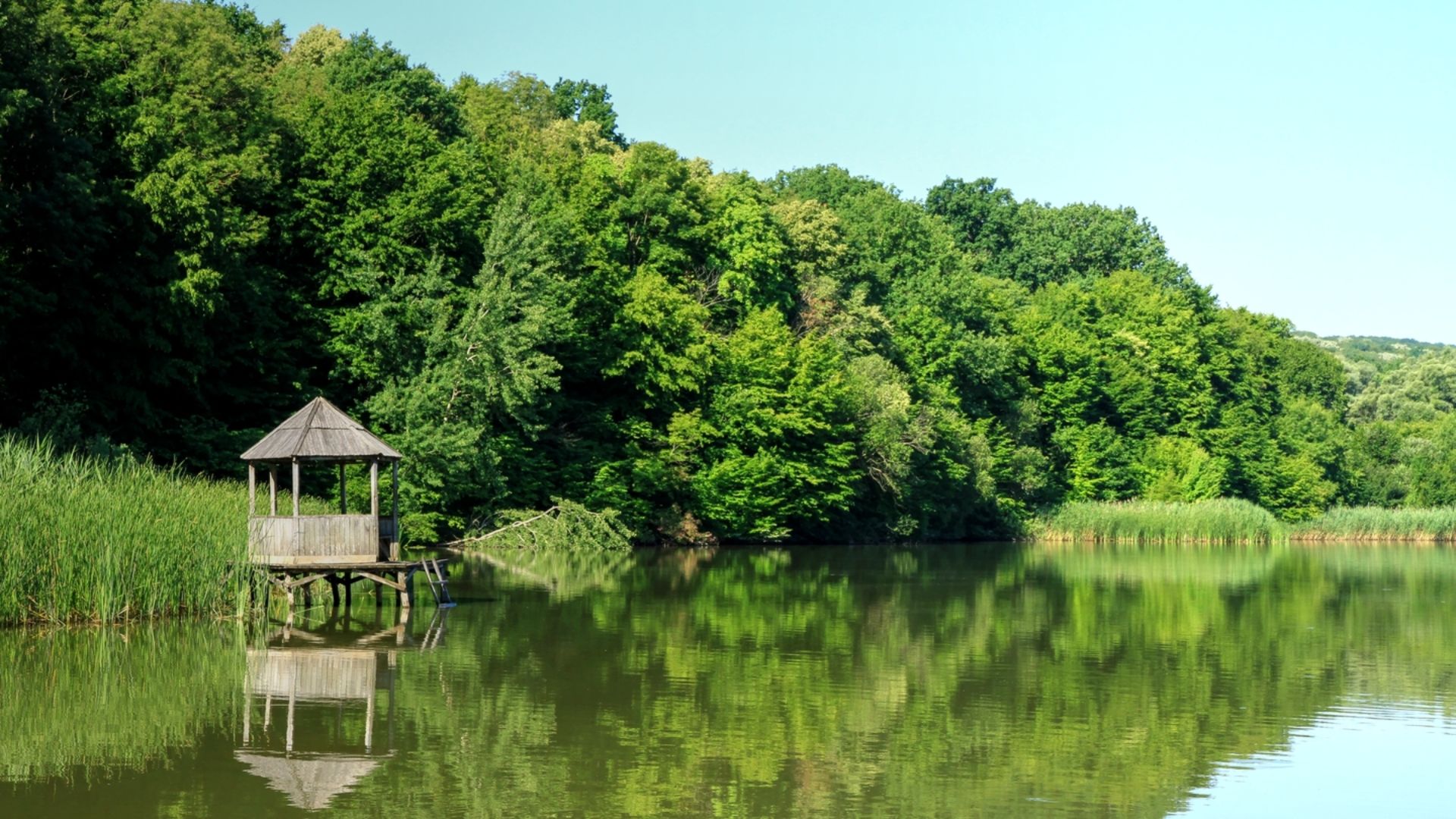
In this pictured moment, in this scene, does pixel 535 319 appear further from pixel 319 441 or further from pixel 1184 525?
pixel 1184 525

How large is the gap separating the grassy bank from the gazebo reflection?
53181 millimetres

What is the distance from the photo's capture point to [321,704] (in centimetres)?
1758

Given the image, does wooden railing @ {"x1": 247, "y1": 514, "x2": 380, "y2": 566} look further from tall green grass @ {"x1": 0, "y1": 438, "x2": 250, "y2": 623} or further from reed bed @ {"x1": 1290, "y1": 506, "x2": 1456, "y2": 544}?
reed bed @ {"x1": 1290, "y1": 506, "x2": 1456, "y2": 544}

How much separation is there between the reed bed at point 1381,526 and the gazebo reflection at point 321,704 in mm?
64942

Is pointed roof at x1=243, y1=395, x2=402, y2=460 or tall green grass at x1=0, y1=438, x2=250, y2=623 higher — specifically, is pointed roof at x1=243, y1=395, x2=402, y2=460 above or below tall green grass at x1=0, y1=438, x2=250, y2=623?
above

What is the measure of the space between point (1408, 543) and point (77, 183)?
6232cm

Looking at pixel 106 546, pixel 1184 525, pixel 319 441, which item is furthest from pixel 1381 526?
pixel 106 546

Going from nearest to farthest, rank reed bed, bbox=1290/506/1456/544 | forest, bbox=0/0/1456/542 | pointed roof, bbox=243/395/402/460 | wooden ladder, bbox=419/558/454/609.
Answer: pointed roof, bbox=243/395/402/460
wooden ladder, bbox=419/558/454/609
forest, bbox=0/0/1456/542
reed bed, bbox=1290/506/1456/544

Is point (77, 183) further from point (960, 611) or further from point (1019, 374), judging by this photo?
point (1019, 374)

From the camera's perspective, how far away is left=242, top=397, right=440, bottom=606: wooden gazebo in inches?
1017

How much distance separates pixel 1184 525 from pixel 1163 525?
2.98ft

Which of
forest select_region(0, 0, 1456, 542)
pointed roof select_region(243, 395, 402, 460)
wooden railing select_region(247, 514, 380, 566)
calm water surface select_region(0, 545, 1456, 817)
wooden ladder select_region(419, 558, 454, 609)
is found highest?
forest select_region(0, 0, 1456, 542)

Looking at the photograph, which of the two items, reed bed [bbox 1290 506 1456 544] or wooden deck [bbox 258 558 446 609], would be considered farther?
reed bed [bbox 1290 506 1456 544]

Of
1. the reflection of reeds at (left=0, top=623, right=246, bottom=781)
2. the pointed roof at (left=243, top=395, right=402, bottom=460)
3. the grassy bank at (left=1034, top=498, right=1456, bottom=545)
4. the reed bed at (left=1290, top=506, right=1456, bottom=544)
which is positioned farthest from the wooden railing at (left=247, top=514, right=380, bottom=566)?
Answer: the reed bed at (left=1290, top=506, right=1456, bottom=544)
